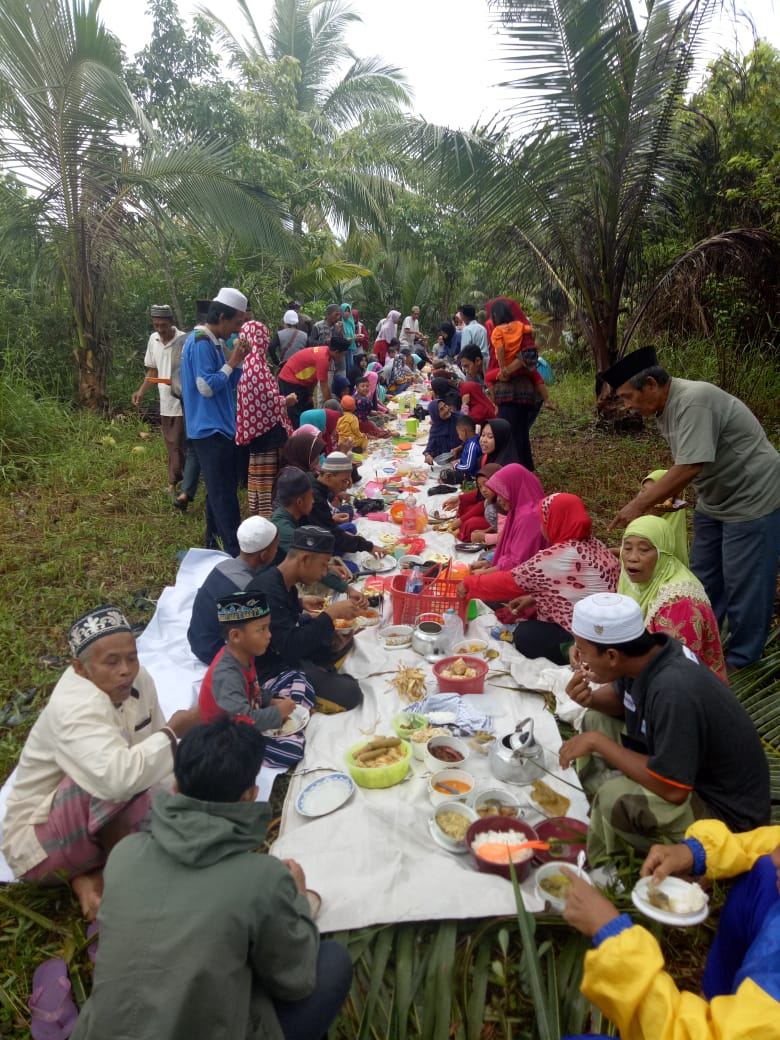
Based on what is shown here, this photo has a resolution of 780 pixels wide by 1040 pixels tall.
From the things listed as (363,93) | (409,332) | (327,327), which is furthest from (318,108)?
(327,327)

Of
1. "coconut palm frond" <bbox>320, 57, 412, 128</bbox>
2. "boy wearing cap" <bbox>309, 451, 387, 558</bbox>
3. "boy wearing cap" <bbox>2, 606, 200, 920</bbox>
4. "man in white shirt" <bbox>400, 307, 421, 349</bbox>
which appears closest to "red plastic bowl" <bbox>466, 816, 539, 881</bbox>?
"boy wearing cap" <bbox>2, 606, 200, 920</bbox>

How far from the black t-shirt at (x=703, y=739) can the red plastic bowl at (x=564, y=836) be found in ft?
1.69

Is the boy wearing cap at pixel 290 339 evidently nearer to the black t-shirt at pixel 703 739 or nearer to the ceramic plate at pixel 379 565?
the ceramic plate at pixel 379 565

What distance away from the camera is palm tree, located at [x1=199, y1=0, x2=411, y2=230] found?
43.2ft

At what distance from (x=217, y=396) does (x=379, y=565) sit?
6.38 ft

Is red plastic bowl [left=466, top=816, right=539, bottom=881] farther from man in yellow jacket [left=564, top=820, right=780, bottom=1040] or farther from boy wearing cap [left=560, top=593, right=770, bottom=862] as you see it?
man in yellow jacket [left=564, top=820, right=780, bottom=1040]

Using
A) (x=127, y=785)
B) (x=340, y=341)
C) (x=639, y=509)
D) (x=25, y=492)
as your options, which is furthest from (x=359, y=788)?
(x=340, y=341)

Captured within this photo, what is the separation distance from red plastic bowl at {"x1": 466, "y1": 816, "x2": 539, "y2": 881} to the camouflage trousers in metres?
0.24

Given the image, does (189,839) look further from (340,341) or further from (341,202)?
(341,202)

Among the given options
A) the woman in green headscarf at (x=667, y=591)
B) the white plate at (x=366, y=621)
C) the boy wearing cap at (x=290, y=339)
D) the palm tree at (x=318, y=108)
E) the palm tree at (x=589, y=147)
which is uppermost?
the palm tree at (x=318, y=108)

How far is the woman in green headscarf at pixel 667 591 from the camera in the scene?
2898 millimetres

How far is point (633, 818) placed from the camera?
86.7 inches

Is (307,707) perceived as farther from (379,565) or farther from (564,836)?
(379,565)

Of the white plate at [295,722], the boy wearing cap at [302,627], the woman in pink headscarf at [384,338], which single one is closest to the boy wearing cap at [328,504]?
the boy wearing cap at [302,627]
